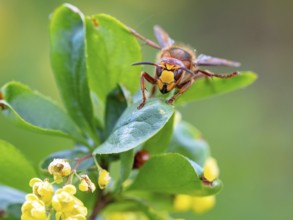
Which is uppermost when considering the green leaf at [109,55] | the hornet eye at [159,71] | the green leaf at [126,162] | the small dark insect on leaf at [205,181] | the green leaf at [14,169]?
the green leaf at [109,55]

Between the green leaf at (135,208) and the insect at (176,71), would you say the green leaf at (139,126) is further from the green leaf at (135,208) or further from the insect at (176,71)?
the green leaf at (135,208)

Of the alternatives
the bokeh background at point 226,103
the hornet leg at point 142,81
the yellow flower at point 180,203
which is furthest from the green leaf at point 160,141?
the bokeh background at point 226,103

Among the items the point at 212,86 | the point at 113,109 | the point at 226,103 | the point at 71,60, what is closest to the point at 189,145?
the point at 212,86

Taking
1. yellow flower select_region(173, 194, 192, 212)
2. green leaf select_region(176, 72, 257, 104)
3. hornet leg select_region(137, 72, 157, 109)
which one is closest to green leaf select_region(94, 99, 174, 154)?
hornet leg select_region(137, 72, 157, 109)

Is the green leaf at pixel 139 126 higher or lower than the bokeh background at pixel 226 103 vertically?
lower

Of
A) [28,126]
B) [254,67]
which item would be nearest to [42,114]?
[28,126]

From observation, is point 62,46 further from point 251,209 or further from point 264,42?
A: point 264,42

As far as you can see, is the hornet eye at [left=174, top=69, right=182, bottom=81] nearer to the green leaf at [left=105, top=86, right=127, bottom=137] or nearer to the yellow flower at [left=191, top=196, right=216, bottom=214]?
the green leaf at [left=105, top=86, right=127, bottom=137]
